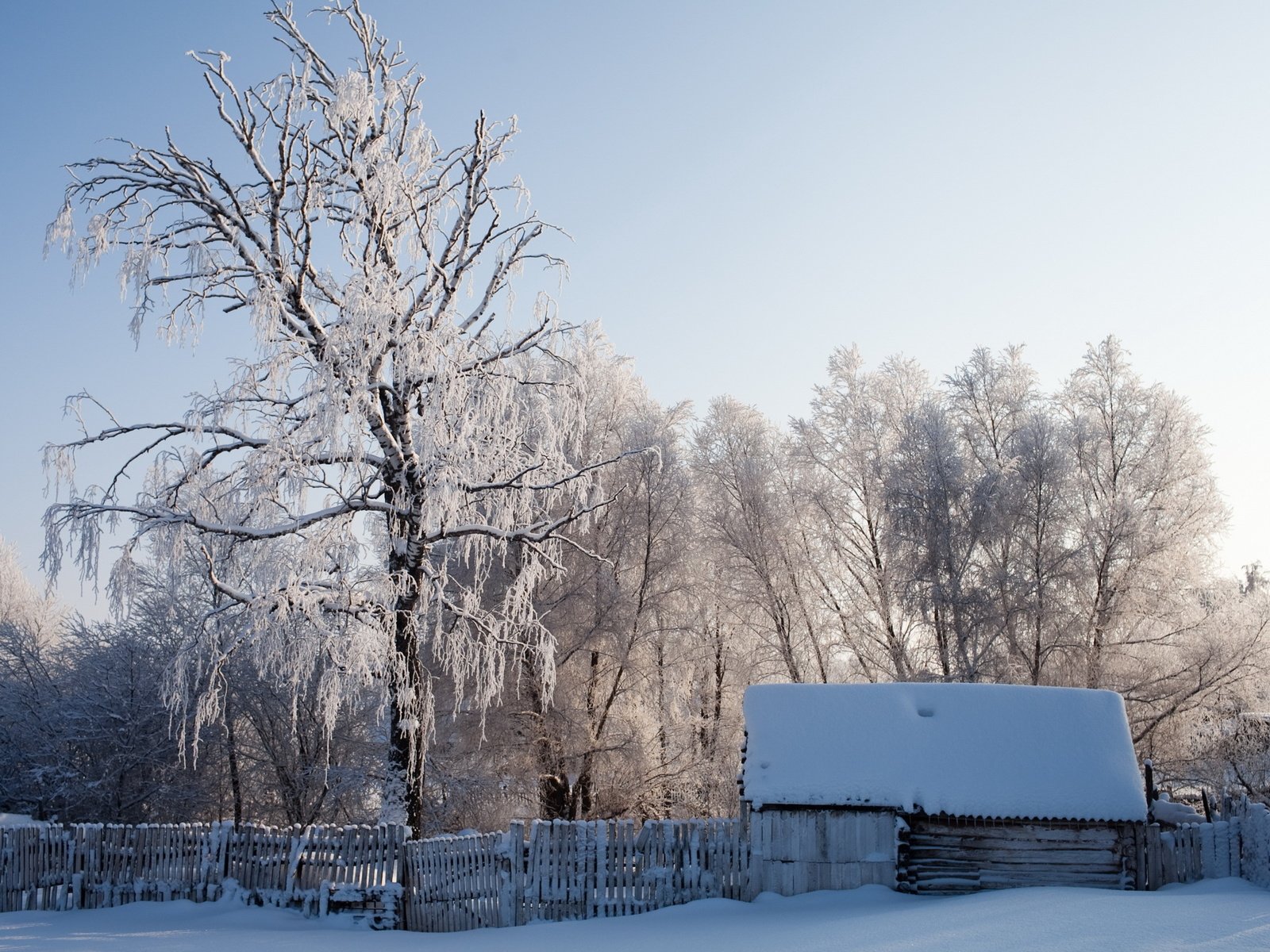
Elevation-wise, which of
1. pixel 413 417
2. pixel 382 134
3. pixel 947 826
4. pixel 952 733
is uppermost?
pixel 382 134

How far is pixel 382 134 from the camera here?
14.6 m

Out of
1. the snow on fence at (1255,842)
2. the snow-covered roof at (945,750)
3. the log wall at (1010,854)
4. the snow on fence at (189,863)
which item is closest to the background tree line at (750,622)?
the snow on fence at (189,863)

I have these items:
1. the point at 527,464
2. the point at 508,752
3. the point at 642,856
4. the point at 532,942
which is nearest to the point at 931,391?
the point at 508,752

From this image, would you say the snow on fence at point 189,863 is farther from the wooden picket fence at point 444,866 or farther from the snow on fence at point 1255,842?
the snow on fence at point 1255,842

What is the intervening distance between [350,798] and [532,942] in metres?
17.8

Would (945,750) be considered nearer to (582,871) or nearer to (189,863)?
(582,871)

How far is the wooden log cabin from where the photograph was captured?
13.0m

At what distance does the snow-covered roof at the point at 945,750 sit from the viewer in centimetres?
1327

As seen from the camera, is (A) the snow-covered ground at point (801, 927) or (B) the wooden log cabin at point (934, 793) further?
(B) the wooden log cabin at point (934, 793)

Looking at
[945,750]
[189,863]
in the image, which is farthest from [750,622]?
[189,863]

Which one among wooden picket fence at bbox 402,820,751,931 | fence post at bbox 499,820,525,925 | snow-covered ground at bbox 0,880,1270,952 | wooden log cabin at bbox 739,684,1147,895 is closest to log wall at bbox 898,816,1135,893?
wooden log cabin at bbox 739,684,1147,895

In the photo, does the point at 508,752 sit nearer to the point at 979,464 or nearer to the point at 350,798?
the point at 350,798

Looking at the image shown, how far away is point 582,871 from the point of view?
12.7 m

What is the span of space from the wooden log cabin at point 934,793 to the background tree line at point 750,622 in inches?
392
